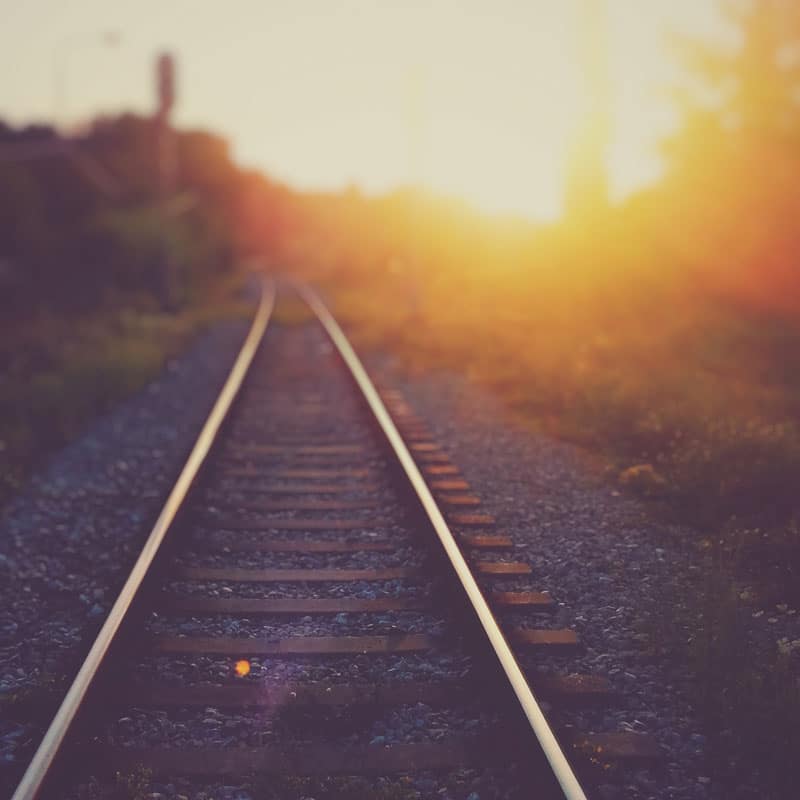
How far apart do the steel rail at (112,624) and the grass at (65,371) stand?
59.7 inches

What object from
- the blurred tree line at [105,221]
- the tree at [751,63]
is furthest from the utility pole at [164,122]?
the tree at [751,63]

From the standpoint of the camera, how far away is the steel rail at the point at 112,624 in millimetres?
2994

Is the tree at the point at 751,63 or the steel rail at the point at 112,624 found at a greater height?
the tree at the point at 751,63

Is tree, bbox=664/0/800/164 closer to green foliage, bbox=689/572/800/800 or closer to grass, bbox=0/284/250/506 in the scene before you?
grass, bbox=0/284/250/506

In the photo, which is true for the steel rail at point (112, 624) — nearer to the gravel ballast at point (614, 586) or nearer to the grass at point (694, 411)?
the gravel ballast at point (614, 586)

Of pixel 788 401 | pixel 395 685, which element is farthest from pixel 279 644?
pixel 788 401

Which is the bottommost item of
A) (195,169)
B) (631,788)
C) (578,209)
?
(631,788)

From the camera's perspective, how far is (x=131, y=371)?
12.1 m

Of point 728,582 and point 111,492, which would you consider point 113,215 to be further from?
point 728,582

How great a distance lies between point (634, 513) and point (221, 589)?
309cm

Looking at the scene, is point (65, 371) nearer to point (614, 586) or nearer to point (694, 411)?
point (694, 411)

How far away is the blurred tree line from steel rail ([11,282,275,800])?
56.0 feet

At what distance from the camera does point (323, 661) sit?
4082 millimetres

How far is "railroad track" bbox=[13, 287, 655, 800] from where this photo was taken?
3236 millimetres
